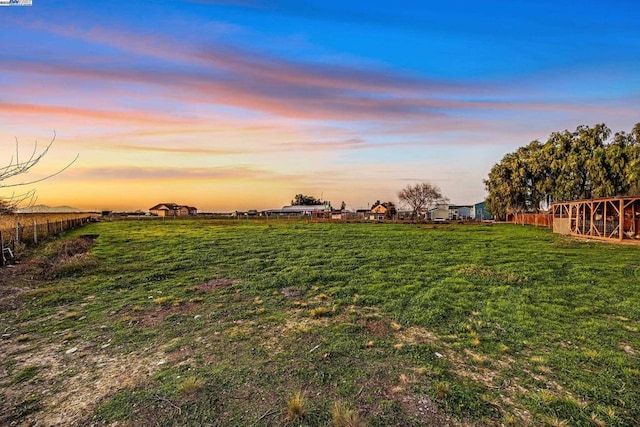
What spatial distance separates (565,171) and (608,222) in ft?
→ 61.7

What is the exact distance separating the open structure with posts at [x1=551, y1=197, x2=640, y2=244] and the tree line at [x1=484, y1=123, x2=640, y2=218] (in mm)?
9157

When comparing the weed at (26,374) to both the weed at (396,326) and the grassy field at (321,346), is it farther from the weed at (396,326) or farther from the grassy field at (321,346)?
the weed at (396,326)

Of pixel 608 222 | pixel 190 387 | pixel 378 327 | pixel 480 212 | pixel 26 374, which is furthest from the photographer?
pixel 480 212

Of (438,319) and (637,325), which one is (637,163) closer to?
(637,325)

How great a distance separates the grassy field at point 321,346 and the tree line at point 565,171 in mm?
31359

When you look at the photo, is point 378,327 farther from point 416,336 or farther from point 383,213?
point 383,213

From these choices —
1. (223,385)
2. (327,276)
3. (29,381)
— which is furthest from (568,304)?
(29,381)

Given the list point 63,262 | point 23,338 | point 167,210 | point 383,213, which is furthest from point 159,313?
point 167,210

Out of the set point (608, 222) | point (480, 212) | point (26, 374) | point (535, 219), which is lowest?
point (26, 374)

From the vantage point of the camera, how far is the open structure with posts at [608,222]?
20.6 metres

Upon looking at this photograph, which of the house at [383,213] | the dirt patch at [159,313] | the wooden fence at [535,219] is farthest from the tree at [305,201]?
the dirt patch at [159,313]

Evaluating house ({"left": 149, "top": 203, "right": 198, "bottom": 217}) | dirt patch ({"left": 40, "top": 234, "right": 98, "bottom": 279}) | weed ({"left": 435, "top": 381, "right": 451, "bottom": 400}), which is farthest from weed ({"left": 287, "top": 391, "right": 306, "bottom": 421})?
house ({"left": 149, "top": 203, "right": 198, "bottom": 217})

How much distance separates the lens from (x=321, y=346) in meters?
5.43

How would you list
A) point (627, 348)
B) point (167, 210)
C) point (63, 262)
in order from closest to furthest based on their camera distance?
point (627, 348) < point (63, 262) < point (167, 210)
